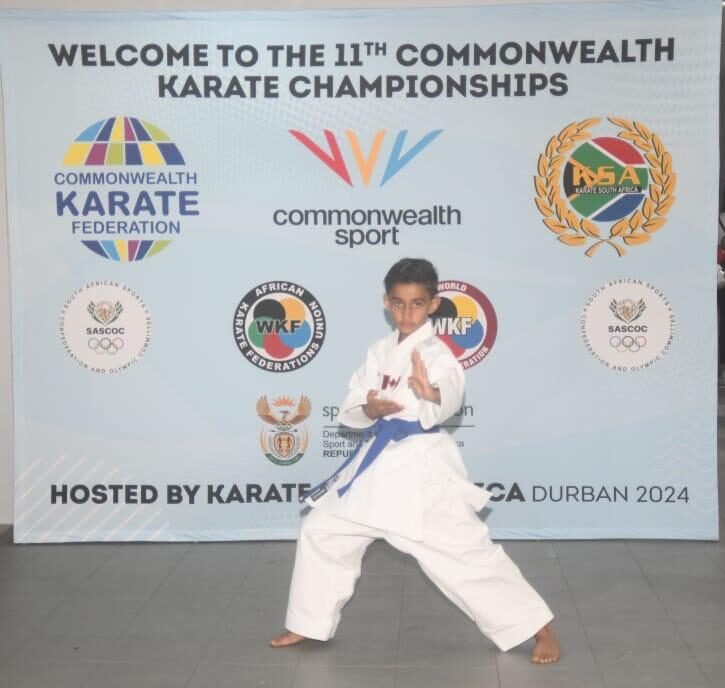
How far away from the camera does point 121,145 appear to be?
5.42 metres

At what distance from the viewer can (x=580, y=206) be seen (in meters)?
5.41

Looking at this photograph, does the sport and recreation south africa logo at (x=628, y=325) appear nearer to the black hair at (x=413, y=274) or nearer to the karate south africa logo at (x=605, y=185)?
the karate south africa logo at (x=605, y=185)

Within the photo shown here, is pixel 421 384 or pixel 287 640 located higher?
pixel 421 384

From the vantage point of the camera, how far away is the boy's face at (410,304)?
3959 mm

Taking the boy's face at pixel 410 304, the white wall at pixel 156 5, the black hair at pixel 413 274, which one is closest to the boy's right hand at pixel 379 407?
Result: the boy's face at pixel 410 304

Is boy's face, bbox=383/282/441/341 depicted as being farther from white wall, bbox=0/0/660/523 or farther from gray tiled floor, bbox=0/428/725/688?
white wall, bbox=0/0/660/523

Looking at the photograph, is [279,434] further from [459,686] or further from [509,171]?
[459,686]

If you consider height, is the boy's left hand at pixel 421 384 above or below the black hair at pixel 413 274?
below

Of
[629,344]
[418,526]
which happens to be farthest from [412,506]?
[629,344]

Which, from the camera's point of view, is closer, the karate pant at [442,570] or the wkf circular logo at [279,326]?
the karate pant at [442,570]

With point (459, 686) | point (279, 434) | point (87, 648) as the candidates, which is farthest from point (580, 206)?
point (87, 648)

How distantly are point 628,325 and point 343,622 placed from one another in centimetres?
203

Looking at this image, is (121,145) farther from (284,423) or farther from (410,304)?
(410,304)

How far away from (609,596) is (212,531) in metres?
1.91
